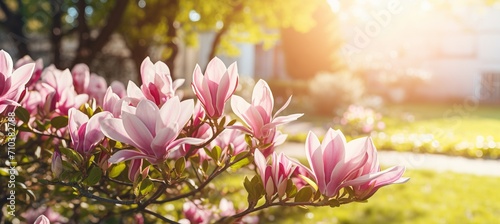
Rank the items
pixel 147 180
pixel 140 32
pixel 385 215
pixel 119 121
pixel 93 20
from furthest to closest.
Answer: pixel 93 20 → pixel 140 32 → pixel 385 215 → pixel 147 180 → pixel 119 121

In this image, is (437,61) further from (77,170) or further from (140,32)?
(77,170)

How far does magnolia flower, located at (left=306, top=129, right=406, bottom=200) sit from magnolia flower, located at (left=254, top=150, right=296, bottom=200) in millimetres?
102

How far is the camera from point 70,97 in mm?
1923

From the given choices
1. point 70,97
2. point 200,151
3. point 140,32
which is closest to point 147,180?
point 200,151

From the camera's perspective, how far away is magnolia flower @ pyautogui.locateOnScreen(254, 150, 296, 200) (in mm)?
1440

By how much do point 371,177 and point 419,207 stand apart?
6022mm

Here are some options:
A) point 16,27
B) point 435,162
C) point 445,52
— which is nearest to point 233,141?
point 16,27

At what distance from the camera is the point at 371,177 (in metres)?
1.32

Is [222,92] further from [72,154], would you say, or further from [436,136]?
[436,136]

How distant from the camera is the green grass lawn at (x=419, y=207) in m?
6.32

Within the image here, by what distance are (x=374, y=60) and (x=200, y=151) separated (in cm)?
3358

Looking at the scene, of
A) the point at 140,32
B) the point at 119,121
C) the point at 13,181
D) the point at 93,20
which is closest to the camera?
the point at 119,121

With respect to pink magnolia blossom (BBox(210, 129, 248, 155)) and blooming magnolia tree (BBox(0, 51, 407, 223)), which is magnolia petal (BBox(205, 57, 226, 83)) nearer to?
blooming magnolia tree (BBox(0, 51, 407, 223))

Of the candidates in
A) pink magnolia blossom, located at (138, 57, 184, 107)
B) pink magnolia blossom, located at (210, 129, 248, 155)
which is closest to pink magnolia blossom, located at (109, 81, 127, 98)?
pink magnolia blossom, located at (210, 129, 248, 155)
